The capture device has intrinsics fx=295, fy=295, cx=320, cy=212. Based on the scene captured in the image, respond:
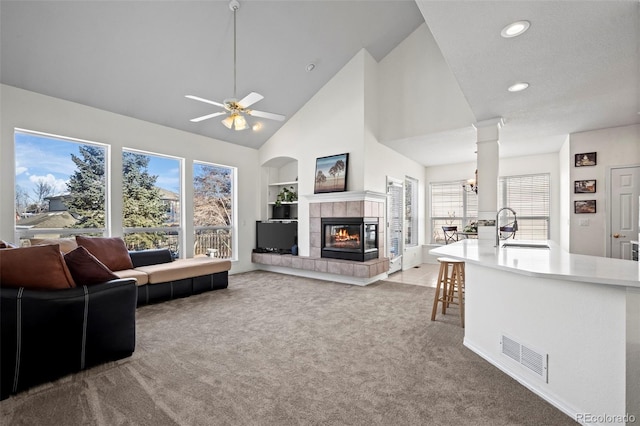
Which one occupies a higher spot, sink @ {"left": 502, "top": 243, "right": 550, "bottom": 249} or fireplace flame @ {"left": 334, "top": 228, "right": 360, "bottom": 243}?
sink @ {"left": 502, "top": 243, "right": 550, "bottom": 249}

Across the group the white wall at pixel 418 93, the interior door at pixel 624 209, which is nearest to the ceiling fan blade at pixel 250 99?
the white wall at pixel 418 93

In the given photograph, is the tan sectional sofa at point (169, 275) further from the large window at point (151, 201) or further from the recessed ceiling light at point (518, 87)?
the recessed ceiling light at point (518, 87)

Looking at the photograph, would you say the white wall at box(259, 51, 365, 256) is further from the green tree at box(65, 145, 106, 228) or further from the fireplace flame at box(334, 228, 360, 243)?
the green tree at box(65, 145, 106, 228)

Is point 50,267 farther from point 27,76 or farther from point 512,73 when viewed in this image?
point 512,73

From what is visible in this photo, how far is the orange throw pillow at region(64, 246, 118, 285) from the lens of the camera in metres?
2.36

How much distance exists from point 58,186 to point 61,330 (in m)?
2.94

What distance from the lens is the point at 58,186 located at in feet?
13.4

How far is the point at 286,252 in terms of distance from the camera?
6402 millimetres

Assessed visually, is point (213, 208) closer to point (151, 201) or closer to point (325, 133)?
point (151, 201)

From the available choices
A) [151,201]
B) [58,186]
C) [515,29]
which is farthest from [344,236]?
[58,186]

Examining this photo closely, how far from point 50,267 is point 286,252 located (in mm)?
4430

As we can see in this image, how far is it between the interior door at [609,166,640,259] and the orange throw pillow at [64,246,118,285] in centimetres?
656

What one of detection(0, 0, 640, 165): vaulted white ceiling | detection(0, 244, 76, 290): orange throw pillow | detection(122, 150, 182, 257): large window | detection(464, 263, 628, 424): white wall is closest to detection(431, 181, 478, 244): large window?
detection(0, 0, 640, 165): vaulted white ceiling

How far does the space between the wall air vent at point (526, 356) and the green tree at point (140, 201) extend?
5.13 meters
